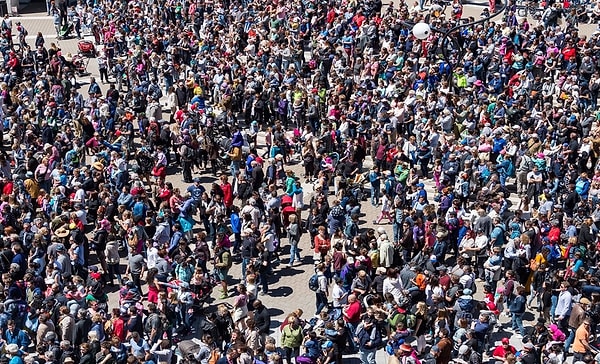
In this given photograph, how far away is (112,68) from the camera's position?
3403cm

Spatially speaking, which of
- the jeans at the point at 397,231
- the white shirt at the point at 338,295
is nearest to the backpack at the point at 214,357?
the white shirt at the point at 338,295

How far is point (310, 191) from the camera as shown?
2553 cm

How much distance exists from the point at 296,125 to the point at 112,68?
8502mm

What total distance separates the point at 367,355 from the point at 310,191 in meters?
8.56

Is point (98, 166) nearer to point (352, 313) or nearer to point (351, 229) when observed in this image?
point (351, 229)

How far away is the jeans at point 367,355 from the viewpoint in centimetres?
1744

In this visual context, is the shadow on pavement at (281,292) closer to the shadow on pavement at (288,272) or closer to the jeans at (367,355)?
the shadow on pavement at (288,272)

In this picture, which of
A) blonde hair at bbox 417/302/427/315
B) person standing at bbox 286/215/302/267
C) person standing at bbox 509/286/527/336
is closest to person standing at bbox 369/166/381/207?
person standing at bbox 286/215/302/267

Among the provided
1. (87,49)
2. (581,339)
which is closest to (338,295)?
(581,339)

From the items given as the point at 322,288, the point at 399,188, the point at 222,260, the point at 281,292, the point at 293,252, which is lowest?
the point at 281,292

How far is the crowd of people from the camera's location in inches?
692

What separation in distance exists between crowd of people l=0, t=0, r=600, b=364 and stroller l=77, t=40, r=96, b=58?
144cm

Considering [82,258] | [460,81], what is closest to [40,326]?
[82,258]

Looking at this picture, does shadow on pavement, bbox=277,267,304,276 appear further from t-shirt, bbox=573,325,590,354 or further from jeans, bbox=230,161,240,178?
t-shirt, bbox=573,325,590,354
